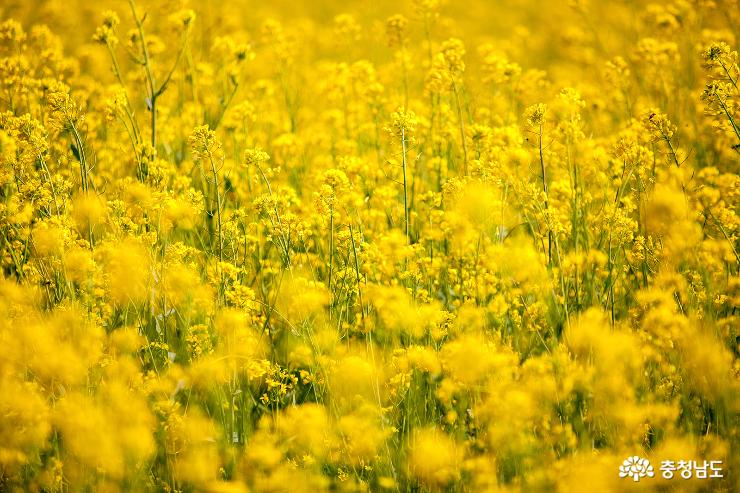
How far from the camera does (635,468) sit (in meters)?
1.79

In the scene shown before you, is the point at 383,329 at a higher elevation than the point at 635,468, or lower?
higher

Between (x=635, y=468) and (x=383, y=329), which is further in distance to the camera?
(x=383, y=329)

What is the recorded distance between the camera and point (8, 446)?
200 centimetres

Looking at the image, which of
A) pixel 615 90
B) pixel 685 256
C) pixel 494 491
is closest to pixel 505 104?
pixel 615 90

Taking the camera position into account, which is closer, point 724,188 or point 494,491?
point 494,491

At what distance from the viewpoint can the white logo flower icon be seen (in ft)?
5.77

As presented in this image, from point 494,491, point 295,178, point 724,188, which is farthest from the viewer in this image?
point 295,178

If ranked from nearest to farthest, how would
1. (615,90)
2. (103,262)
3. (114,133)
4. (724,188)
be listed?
1. (103,262)
2. (724,188)
3. (114,133)
4. (615,90)

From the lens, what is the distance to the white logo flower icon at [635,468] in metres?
1.76

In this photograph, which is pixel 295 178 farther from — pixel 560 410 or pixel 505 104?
pixel 560 410

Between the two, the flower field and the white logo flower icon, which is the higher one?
the flower field

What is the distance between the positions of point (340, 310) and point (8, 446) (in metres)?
1.02

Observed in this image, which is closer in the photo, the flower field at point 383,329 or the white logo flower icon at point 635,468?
the white logo flower icon at point 635,468

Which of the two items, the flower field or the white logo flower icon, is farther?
the flower field
